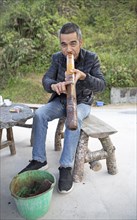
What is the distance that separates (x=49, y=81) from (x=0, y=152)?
1078 millimetres

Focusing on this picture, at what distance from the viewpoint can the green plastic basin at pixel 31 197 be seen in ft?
5.56

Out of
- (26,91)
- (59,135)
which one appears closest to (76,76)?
(59,135)

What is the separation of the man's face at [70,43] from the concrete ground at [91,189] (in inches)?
43.1

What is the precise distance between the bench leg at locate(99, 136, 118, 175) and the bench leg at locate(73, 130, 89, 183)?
0.17 m

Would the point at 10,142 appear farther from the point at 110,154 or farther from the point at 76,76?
the point at 76,76

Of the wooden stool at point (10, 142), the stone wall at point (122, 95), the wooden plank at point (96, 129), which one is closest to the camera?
the wooden plank at point (96, 129)

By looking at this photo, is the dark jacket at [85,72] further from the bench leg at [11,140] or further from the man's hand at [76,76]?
the bench leg at [11,140]

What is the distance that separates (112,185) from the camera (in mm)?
2383

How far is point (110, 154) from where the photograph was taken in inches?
99.0

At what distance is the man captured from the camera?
2.25 m

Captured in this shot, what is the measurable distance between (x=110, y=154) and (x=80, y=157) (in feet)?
0.97

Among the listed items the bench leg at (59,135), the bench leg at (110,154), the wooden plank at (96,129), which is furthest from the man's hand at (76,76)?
the bench leg at (59,135)

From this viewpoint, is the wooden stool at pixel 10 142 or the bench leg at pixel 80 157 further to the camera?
the wooden stool at pixel 10 142

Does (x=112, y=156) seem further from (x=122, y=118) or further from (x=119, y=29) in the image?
(x=119, y=29)
